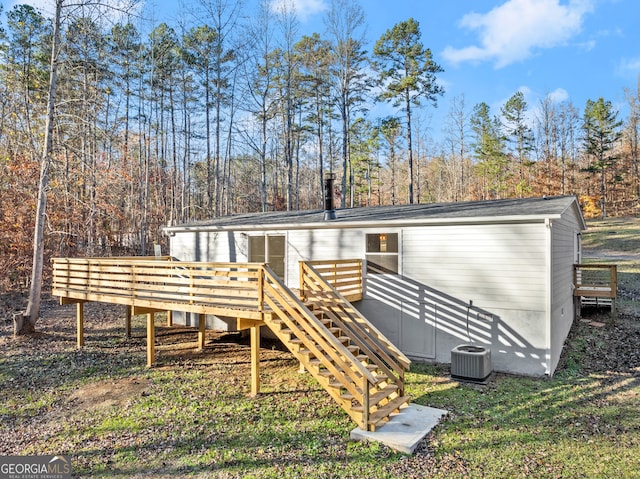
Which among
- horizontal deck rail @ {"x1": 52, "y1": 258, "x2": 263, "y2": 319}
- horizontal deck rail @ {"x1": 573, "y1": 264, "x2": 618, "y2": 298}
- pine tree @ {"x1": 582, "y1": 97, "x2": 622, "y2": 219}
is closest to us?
horizontal deck rail @ {"x1": 52, "y1": 258, "x2": 263, "y2": 319}

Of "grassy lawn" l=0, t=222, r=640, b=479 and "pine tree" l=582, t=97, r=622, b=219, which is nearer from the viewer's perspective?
"grassy lawn" l=0, t=222, r=640, b=479

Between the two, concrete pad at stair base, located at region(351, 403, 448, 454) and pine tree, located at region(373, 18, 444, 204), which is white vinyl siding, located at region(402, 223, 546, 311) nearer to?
concrete pad at stair base, located at region(351, 403, 448, 454)

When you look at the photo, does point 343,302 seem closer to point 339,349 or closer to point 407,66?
point 339,349

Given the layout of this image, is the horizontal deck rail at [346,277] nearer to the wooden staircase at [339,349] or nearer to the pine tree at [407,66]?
the wooden staircase at [339,349]

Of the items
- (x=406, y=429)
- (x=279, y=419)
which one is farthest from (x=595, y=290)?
(x=279, y=419)

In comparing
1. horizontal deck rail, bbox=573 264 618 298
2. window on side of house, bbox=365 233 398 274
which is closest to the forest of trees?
window on side of house, bbox=365 233 398 274

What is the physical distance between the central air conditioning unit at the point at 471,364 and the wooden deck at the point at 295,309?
1114 mm

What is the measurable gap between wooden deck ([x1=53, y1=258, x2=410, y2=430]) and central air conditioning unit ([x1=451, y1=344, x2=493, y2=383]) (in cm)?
111

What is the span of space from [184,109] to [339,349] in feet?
67.3

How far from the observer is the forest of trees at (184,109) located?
14.7 metres

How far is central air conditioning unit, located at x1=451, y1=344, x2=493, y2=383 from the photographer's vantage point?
686 cm

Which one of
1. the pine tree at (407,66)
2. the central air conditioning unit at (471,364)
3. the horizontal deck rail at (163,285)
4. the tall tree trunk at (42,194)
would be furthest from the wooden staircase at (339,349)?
the pine tree at (407,66)

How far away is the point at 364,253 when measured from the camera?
30.0 feet

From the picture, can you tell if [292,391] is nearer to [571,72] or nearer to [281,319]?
[281,319]
